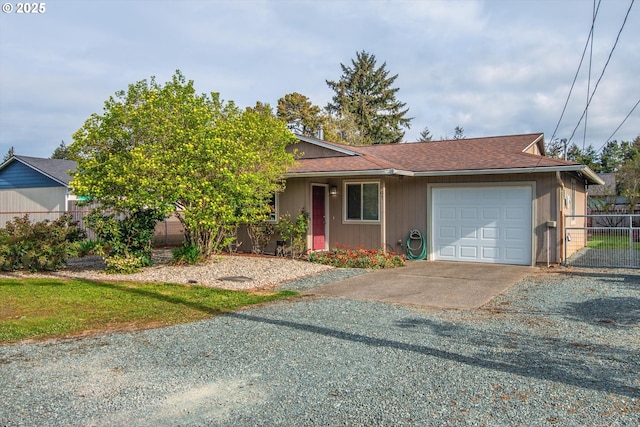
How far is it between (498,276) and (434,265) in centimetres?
207

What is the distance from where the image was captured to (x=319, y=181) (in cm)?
1458

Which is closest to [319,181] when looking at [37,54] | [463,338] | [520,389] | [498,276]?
[498,276]

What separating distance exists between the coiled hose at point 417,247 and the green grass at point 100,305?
5.64 meters

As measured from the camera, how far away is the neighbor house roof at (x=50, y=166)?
20487mm

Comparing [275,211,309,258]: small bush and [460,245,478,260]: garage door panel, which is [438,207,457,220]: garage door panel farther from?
[275,211,309,258]: small bush

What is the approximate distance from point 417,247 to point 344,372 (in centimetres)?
949

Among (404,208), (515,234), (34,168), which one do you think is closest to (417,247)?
(404,208)

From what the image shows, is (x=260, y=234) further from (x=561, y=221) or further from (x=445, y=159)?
(x=561, y=221)

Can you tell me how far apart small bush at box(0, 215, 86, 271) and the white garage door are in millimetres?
9567

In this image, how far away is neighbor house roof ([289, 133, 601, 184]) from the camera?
40.0ft

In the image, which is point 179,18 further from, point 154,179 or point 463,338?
point 463,338

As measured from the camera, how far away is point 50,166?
22156mm

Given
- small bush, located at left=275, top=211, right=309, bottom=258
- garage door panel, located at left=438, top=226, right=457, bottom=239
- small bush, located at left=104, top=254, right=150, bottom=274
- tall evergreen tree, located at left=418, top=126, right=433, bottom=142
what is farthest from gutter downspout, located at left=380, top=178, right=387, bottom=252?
tall evergreen tree, located at left=418, top=126, right=433, bottom=142

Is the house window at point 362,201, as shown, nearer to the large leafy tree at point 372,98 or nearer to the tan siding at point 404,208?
the tan siding at point 404,208
